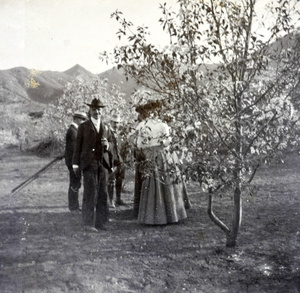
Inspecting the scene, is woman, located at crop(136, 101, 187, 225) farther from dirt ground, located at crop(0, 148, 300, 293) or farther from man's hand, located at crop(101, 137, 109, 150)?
man's hand, located at crop(101, 137, 109, 150)

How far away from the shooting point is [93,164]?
501cm

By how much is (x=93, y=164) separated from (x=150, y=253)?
58.7 inches

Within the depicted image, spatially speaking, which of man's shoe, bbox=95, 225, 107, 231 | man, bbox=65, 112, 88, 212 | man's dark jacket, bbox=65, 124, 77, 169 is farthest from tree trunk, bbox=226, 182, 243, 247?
man's dark jacket, bbox=65, 124, 77, 169

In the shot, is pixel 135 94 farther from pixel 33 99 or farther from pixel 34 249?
pixel 33 99

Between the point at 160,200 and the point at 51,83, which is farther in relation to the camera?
the point at 51,83

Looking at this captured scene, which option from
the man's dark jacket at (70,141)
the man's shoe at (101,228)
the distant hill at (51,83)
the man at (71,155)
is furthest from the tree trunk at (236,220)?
the distant hill at (51,83)

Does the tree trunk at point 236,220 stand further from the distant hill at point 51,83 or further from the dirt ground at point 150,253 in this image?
the distant hill at point 51,83

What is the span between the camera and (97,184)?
5.12m

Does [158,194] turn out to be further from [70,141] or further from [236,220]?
Answer: [70,141]

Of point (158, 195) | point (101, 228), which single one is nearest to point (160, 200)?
point (158, 195)

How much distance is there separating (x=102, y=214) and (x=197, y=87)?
2453 millimetres

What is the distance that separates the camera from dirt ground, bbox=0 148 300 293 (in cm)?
351

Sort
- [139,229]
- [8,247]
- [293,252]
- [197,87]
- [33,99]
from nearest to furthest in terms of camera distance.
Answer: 1. [197,87]
2. [293,252]
3. [8,247]
4. [139,229]
5. [33,99]

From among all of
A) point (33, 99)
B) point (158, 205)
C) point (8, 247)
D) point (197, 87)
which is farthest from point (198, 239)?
point (33, 99)
